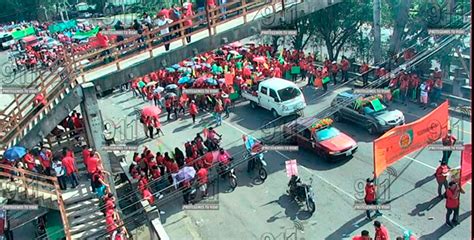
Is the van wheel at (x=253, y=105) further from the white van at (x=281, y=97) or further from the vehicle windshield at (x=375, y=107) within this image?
the vehicle windshield at (x=375, y=107)

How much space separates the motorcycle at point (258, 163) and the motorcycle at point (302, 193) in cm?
204

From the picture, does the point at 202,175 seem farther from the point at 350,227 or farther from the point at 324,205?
the point at 350,227

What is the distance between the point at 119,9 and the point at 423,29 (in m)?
52.8

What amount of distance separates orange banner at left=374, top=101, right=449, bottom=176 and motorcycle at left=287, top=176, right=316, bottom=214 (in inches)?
109

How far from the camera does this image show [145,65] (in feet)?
58.9

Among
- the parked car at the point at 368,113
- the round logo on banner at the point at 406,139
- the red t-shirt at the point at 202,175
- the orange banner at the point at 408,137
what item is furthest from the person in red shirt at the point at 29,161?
the parked car at the point at 368,113

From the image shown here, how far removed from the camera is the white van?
83.2ft

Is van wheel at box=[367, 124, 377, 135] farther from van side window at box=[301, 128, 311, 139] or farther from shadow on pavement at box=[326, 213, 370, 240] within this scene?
shadow on pavement at box=[326, 213, 370, 240]

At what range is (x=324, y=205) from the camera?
1766cm

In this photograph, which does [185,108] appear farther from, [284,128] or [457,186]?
[457,186]

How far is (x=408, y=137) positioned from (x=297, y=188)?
4.11 m

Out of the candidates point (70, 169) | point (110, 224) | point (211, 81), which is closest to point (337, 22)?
point (211, 81)

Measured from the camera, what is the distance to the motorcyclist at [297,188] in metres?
17.5

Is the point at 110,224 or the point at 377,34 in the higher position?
the point at 377,34
